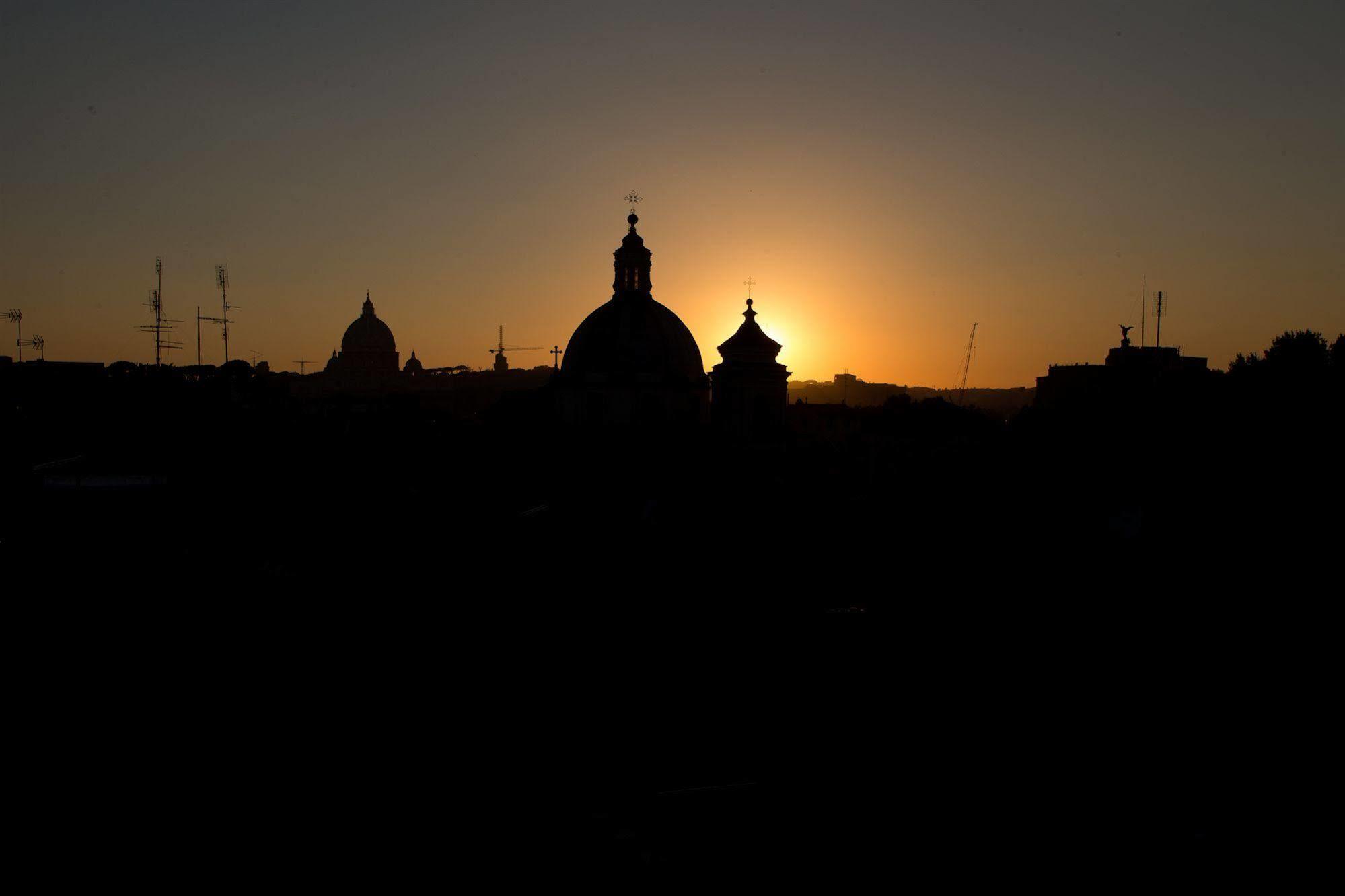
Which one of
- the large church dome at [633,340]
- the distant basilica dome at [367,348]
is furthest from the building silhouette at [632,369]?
the distant basilica dome at [367,348]

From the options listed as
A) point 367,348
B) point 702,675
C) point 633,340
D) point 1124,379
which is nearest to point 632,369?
point 633,340

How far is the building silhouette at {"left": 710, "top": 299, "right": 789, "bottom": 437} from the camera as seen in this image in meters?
45.4

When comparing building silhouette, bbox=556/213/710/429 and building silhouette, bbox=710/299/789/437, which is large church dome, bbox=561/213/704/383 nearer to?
building silhouette, bbox=556/213/710/429

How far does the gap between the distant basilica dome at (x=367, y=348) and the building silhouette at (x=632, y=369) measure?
272 feet

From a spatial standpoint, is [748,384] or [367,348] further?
[367,348]

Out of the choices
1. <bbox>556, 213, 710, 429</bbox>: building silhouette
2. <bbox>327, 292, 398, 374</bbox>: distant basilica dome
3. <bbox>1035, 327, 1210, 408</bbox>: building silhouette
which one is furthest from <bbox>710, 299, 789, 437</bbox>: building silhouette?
<bbox>327, 292, 398, 374</bbox>: distant basilica dome

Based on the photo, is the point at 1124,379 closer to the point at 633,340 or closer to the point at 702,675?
the point at 633,340

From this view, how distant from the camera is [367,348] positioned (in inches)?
5020

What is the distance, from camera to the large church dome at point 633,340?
47125 mm

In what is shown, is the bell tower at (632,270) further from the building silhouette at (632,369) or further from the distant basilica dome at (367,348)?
the distant basilica dome at (367,348)

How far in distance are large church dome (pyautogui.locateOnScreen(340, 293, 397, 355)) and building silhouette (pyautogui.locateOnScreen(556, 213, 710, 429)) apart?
84.1 m

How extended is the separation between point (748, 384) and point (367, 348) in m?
90.2

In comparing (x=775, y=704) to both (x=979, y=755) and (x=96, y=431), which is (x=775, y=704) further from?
(x=96, y=431)

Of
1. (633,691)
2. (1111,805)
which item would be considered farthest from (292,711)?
(1111,805)
